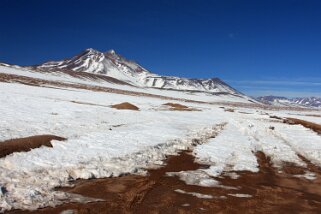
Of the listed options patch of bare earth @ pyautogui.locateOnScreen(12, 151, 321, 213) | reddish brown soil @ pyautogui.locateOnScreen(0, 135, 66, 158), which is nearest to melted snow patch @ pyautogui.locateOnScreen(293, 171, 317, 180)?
patch of bare earth @ pyautogui.locateOnScreen(12, 151, 321, 213)

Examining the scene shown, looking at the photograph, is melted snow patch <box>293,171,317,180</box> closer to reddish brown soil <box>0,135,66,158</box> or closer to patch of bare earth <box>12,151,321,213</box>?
patch of bare earth <box>12,151,321,213</box>

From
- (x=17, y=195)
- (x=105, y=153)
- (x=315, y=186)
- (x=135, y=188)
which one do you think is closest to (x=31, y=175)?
(x=17, y=195)

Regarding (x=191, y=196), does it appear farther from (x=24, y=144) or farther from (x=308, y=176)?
(x=24, y=144)

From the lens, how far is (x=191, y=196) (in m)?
11.8

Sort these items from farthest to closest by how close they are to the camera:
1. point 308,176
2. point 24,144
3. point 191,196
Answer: point 24,144 → point 308,176 → point 191,196

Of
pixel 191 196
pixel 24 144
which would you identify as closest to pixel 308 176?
pixel 191 196

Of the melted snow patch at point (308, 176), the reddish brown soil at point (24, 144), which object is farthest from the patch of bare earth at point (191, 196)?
the reddish brown soil at point (24, 144)

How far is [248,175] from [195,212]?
244 inches

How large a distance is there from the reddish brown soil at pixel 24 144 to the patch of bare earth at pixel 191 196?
5.30m

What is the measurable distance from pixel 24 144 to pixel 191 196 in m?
9.20

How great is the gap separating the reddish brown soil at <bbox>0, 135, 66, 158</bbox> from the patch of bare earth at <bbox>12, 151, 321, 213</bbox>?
5298 mm

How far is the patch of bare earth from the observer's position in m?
10.4

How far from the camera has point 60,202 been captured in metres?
10.2

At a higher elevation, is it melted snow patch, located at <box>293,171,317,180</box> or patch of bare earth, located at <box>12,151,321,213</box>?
melted snow patch, located at <box>293,171,317,180</box>
